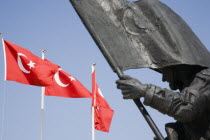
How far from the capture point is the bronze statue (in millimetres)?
5160

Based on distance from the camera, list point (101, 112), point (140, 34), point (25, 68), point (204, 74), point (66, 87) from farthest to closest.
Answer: point (101, 112)
point (66, 87)
point (25, 68)
point (140, 34)
point (204, 74)

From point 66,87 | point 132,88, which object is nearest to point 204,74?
point 132,88

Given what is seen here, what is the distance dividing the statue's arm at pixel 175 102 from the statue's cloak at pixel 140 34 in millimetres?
347

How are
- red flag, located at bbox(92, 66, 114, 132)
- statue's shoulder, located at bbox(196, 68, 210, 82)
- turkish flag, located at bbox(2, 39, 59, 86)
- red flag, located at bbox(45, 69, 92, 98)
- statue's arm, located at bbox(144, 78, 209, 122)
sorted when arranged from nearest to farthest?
statue's arm, located at bbox(144, 78, 209, 122), statue's shoulder, located at bbox(196, 68, 210, 82), turkish flag, located at bbox(2, 39, 59, 86), red flag, located at bbox(45, 69, 92, 98), red flag, located at bbox(92, 66, 114, 132)

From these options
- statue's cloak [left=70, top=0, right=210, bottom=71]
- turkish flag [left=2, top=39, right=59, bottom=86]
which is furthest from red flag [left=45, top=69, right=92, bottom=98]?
statue's cloak [left=70, top=0, right=210, bottom=71]

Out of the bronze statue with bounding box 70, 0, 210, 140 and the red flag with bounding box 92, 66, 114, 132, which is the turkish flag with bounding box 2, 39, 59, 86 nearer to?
the red flag with bounding box 92, 66, 114, 132

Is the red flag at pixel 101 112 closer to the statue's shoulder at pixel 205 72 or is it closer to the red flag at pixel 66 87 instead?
the red flag at pixel 66 87

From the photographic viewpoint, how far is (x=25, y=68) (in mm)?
18703

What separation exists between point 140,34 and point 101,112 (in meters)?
16.9

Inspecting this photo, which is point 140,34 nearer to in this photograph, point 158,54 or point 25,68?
point 158,54

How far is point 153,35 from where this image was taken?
5.56m

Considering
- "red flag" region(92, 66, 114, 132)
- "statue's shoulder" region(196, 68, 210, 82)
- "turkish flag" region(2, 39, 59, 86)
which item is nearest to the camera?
"statue's shoulder" region(196, 68, 210, 82)

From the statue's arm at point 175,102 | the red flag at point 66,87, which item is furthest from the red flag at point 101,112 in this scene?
the statue's arm at point 175,102

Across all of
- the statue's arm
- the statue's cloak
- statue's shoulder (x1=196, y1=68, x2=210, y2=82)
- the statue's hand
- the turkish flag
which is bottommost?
the statue's arm
